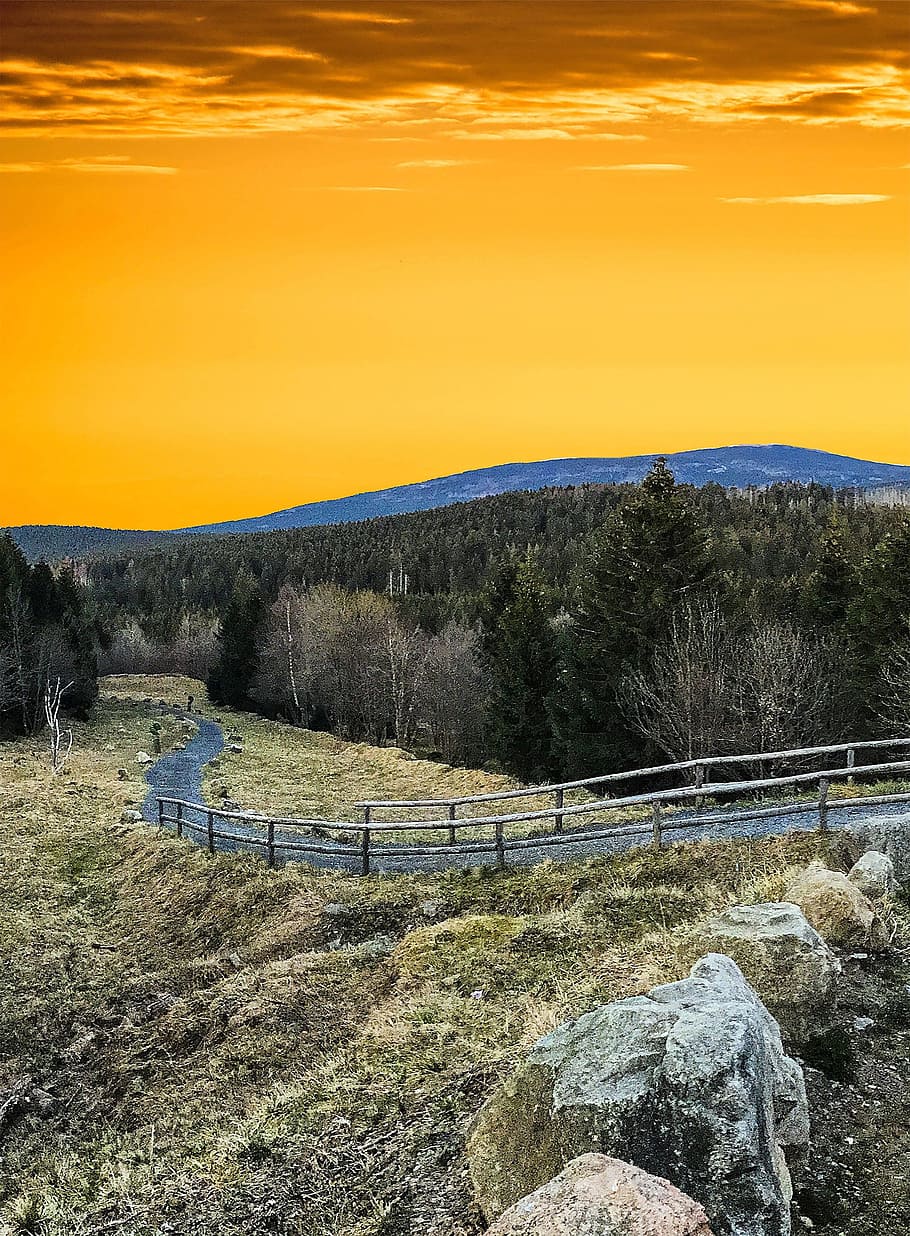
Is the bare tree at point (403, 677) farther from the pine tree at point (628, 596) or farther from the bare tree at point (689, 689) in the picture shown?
the bare tree at point (689, 689)

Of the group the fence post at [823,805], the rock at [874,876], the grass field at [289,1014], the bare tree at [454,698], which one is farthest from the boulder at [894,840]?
the bare tree at [454,698]

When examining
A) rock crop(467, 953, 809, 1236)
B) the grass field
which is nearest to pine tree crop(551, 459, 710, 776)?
the grass field

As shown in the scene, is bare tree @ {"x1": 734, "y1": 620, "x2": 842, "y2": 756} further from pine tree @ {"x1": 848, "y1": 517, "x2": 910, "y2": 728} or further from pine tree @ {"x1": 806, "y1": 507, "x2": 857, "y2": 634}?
pine tree @ {"x1": 806, "y1": 507, "x2": 857, "y2": 634}

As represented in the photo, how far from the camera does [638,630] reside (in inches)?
1291

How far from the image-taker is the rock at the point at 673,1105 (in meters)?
6.38

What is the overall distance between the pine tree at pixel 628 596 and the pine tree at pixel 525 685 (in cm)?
796

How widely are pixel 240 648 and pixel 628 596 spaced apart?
45.8 metres

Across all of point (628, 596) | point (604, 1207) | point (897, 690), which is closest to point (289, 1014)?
point (604, 1207)

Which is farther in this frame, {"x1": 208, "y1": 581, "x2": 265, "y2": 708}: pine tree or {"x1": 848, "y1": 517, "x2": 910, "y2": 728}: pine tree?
{"x1": 208, "y1": 581, "x2": 265, "y2": 708}: pine tree

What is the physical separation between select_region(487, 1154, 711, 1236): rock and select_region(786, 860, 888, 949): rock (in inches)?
240

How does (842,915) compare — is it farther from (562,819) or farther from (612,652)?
(612,652)

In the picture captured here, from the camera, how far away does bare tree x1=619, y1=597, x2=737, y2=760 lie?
1133 inches

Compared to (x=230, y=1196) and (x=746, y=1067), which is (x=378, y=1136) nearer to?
(x=230, y=1196)

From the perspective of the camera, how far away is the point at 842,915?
439 inches
